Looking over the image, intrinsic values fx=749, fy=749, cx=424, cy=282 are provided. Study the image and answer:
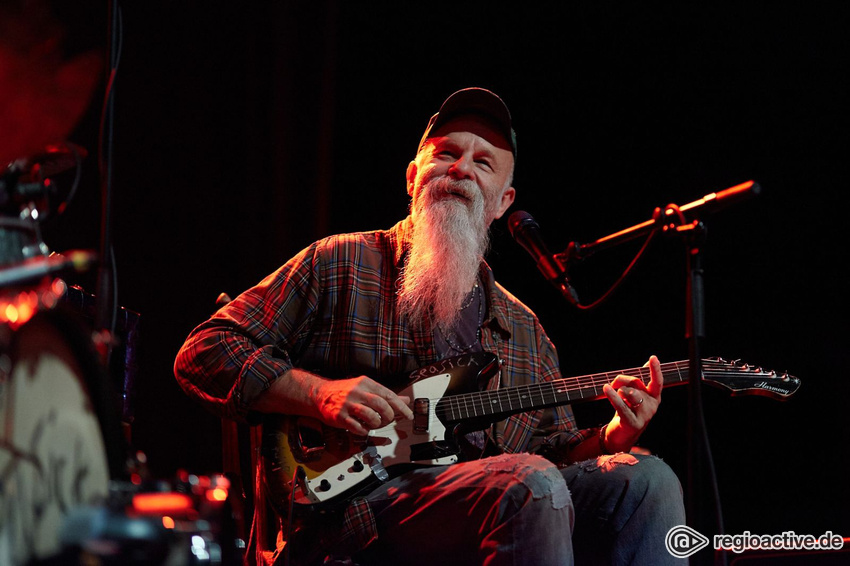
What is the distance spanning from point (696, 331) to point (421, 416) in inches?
38.1

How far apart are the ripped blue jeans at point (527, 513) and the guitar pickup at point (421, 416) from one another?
0.14m

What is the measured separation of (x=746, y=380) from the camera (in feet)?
9.04

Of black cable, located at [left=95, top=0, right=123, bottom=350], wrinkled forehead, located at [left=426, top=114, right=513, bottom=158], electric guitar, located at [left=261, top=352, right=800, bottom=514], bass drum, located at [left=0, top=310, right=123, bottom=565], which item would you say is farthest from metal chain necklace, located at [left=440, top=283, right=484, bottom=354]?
bass drum, located at [left=0, top=310, right=123, bottom=565]

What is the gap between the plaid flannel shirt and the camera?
7.96 ft

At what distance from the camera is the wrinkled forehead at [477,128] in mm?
3113

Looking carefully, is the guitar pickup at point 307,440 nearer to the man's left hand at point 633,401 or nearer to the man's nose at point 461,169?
the man's left hand at point 633,401

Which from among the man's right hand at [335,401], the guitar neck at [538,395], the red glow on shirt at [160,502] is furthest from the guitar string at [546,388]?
the red glow on shirt at [160,502]

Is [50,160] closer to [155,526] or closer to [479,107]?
[155,526]

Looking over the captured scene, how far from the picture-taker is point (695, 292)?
1.88m

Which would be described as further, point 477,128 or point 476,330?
point 477,128

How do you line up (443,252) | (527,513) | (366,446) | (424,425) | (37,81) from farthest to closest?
(37,81) → (443,252) → (424,425) → (366,446) → (527,513)

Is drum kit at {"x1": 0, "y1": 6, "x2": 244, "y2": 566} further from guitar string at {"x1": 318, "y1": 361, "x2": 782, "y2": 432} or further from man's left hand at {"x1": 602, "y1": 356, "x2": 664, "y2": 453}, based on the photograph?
man's left hand at {"x1": 602, "y1": 356, "x2": 664, "y2": 453}

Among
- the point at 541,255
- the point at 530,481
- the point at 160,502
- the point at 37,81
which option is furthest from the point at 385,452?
the point at 37,81

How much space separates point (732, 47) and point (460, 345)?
106 inches
